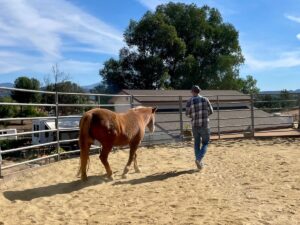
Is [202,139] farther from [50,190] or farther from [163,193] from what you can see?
[50,190]

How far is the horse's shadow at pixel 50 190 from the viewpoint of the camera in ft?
17.5

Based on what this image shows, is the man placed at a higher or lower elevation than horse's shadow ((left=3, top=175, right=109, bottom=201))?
higher

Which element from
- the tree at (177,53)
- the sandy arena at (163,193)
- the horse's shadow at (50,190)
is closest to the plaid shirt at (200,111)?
the sandy arena at (163,193)

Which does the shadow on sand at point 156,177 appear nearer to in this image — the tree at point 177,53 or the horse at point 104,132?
the horse at point 104,132

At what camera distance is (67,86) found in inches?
1318

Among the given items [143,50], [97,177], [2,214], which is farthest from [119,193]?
[143,50]

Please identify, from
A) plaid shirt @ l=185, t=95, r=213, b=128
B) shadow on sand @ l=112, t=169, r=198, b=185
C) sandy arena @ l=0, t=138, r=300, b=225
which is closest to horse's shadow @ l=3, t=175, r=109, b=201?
→ sandy arena @ l=0, t=138, r=300, b=225

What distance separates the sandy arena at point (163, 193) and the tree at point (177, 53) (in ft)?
88.2

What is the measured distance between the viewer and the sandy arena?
4328mm

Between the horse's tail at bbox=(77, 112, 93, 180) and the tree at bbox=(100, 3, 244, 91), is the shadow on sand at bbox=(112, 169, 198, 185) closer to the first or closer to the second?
the horse's tail at bbox=(77, 112, 93, 180)

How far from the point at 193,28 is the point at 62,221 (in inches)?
1319

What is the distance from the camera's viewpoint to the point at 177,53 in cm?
3466

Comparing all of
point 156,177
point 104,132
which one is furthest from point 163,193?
point 104,132

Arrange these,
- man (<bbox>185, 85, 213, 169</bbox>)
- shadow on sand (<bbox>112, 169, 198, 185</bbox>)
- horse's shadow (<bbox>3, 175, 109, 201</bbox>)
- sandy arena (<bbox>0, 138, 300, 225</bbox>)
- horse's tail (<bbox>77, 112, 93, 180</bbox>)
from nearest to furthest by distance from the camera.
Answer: sandy arena (<bbox>0, 138, 300, 225</bbox>) < horse's shadow (<bbox>3, 175, 109, 201</bbox>) < horse's tail (<bbox>77, 112, 93, 180</bbox>) < shadow on sand (<bbox>112, 169, 198, 185</bbox>) < man (<bbox>185, 85, 213, 169</bbox>)
